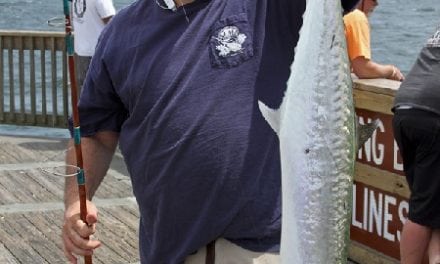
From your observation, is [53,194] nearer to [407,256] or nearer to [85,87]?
[407,256]

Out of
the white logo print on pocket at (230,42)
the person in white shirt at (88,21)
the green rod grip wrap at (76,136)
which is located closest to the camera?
the white logo print on pocket at (230,42)

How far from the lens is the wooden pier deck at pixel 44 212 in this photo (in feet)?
19.9

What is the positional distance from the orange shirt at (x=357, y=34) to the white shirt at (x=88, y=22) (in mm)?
2886

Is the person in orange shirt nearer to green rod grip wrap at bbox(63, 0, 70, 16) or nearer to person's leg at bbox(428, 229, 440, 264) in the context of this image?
person's leg at bbox(428, 229, 440, 264)

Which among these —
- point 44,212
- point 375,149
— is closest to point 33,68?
point 44,212

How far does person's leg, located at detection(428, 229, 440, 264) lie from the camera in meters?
4.26

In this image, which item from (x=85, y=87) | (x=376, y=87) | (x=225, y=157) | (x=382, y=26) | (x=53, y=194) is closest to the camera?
(x=225, y=157)

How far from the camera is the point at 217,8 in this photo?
2.63 meters

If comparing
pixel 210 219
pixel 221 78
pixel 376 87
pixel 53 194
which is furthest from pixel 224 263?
pixel 53 194

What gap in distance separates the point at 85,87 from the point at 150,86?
325 millimetres

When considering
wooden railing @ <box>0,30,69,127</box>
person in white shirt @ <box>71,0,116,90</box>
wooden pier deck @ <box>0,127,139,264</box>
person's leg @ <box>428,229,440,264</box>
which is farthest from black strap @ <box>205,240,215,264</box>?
wooden railing @ <box>0,30,69,127</box>

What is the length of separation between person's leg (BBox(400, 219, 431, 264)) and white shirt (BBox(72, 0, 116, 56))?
4357 millimetres

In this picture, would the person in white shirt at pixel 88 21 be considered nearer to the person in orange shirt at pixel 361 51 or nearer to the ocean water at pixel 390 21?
the person in orange shirt at pixel 361 51

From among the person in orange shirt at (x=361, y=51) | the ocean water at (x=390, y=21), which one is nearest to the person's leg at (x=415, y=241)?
the person in orange shirt at (x=361, y=51)
